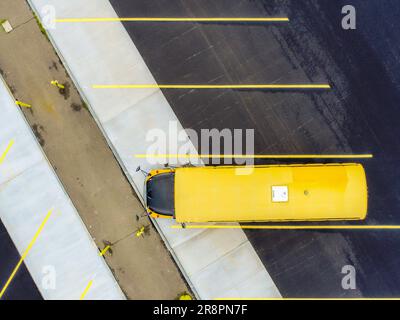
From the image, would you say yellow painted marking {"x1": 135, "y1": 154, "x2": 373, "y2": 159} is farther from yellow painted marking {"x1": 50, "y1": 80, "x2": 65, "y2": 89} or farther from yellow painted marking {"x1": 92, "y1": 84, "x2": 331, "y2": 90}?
yellow painted marking {"x1": 50, "y1": 80, "x2": 65, "y2": 89}

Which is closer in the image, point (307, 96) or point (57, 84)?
point (307, 96)

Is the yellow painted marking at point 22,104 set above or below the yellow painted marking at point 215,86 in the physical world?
above

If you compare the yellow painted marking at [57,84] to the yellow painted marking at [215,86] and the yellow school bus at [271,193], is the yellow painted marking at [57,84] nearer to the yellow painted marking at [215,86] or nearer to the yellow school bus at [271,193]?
the yellow painted marking at [215,86]

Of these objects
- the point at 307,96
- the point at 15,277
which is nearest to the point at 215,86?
the point at 307,96

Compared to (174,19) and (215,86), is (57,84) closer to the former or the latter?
(174,19)

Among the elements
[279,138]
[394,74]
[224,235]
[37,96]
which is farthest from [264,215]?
[37,96]

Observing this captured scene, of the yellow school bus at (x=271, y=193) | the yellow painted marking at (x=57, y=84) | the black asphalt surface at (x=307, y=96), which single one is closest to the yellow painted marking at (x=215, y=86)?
the black asphalt surface at (x=307, y=96)

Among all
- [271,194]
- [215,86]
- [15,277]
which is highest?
[215,86]
